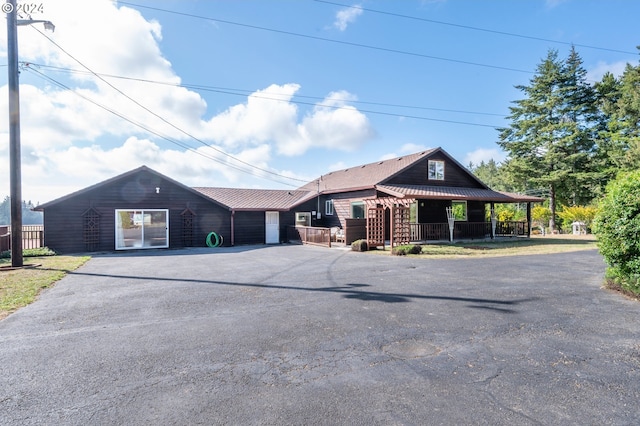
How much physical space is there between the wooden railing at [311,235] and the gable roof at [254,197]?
1685 mm

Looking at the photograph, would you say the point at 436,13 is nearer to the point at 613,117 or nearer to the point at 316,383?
the point at 316,383

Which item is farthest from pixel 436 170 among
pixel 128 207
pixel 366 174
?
pixel 128 207

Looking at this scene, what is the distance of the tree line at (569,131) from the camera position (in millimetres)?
26891

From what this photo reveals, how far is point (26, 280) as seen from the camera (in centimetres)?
851

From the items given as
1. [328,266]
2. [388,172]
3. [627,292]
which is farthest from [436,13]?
[627,292]

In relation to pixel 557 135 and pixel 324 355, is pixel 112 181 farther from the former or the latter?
pixel 557 135

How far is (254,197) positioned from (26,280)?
1499 centimetres

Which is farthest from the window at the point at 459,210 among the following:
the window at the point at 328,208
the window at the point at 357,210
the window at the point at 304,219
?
the window at the point at 304,219

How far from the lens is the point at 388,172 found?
787 inches

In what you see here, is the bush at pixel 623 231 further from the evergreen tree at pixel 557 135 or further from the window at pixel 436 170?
the evergreen tree at pixel 557 135

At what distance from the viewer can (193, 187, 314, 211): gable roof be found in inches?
831

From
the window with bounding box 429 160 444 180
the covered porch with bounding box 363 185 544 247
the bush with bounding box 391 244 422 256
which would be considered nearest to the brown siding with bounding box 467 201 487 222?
the covered porch with bounding box 363 185 544 247

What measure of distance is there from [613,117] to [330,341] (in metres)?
35.0

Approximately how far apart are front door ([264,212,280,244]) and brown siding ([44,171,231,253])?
2528 millimetres
